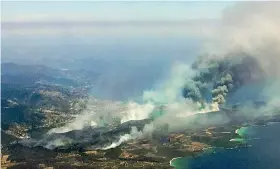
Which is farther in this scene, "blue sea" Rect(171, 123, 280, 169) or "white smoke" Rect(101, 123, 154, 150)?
"white smoke" Rect(101, 123, 154, 150)

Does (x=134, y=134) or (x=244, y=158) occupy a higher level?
(x=134, y=134)

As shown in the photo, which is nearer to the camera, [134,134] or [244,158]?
[244,158]

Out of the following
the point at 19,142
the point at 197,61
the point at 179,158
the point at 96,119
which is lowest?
the point at 179,158

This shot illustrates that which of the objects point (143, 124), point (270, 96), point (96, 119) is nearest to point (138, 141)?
point (143, 124)

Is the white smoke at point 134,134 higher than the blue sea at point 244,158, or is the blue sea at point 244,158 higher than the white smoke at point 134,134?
the white smoke at point 134,134

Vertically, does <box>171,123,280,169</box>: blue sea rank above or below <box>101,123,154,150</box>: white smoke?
below

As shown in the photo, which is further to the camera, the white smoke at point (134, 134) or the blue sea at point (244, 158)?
the white smoke at point (134, 134)

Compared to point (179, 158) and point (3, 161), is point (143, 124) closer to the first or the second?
point (179, 158)

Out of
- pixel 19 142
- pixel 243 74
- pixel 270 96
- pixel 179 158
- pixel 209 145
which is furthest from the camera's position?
pixel 270 96
